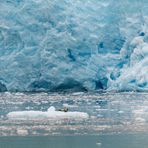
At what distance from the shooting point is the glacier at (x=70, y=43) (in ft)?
125

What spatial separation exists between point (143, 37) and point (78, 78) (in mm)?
5313

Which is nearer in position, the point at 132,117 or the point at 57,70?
the point at 132,117

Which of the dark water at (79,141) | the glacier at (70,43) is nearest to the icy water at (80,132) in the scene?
the dark water at (79,141)

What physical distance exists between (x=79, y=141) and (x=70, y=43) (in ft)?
79.3

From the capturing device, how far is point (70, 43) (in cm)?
3850

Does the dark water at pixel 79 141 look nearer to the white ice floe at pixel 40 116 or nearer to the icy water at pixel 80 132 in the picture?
the icy water at pixel 80 132

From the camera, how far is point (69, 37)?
127ft

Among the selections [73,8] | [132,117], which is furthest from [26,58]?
[132,117]

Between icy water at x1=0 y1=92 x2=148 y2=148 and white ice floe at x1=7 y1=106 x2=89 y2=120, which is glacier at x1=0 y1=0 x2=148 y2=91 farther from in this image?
white ice floe at x1=7 y1=106 x2=89 y2=120

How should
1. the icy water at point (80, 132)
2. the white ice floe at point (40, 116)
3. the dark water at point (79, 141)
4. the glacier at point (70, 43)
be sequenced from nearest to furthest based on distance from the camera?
the dark water at point (79, 141) → the icy water at point (80, 132) → the white ice floe at point (40, 116) → the glacier at point (70, 43)

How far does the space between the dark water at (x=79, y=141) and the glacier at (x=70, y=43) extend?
72.7ft

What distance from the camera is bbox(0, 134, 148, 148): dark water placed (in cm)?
1382

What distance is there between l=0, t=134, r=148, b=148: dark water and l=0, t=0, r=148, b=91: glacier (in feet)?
72.7

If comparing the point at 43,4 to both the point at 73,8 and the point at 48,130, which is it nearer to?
the point at 73,8
